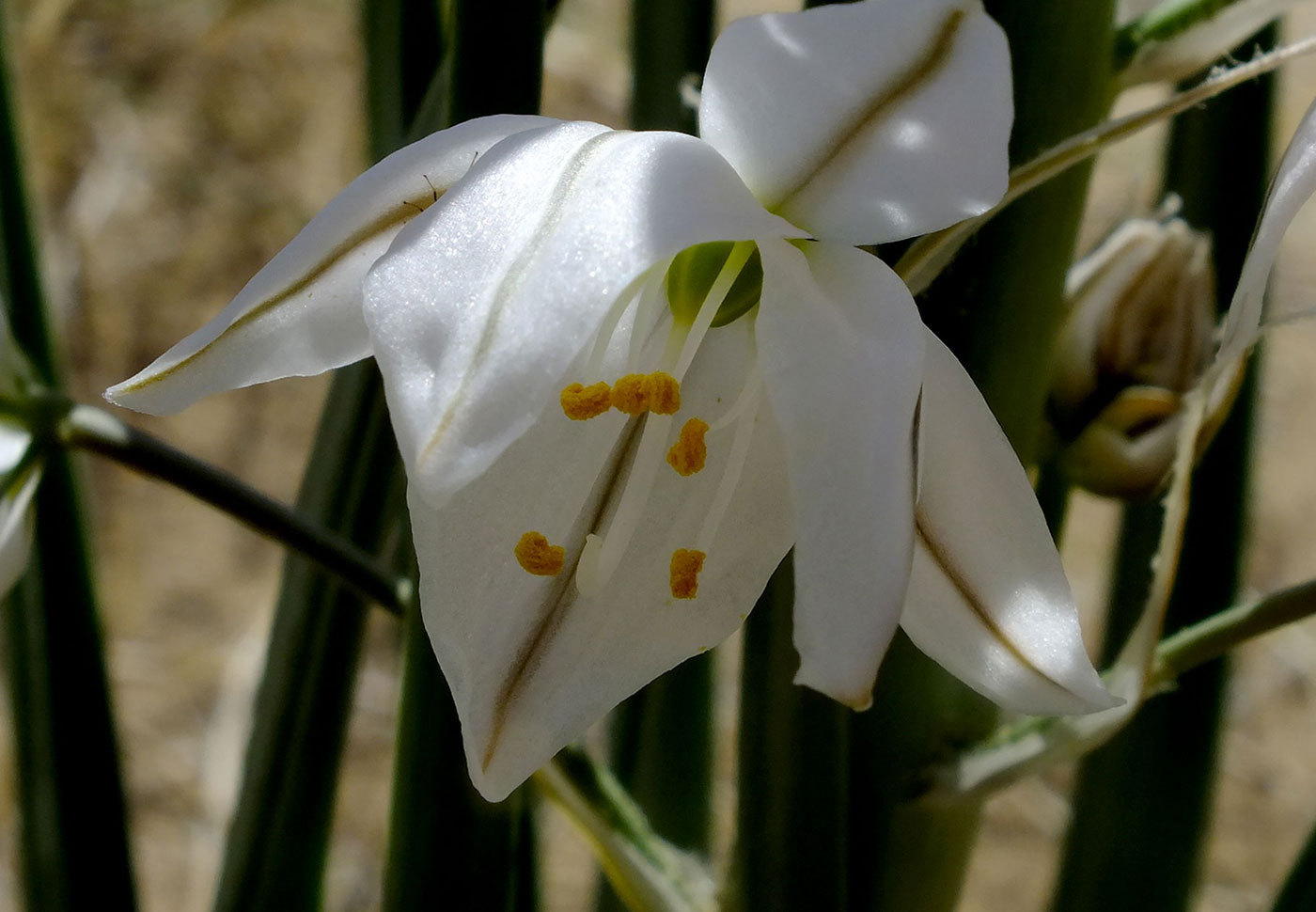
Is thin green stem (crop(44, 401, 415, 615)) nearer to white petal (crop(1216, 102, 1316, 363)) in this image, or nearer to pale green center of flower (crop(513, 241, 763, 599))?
pale green center of flower (crop(513, 241, 763, 599))

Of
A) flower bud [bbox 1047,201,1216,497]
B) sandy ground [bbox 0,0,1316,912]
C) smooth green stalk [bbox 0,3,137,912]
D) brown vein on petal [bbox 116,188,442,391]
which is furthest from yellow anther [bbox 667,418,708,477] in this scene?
sandy ground [bbox 0,0,1316,912]

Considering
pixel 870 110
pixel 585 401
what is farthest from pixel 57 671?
pixel 870 110

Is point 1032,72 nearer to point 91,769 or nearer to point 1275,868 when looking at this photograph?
point 91,769

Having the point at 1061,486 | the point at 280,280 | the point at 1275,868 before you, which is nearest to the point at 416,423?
the point at 280,280

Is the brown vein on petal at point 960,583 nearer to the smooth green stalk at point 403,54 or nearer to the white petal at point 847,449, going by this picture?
the white petal at point 847,449

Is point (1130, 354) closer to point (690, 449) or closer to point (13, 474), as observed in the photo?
point (690, 449)

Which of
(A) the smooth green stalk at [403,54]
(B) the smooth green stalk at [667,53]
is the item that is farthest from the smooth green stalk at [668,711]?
(A) the smooth green stalk at [403,54]
